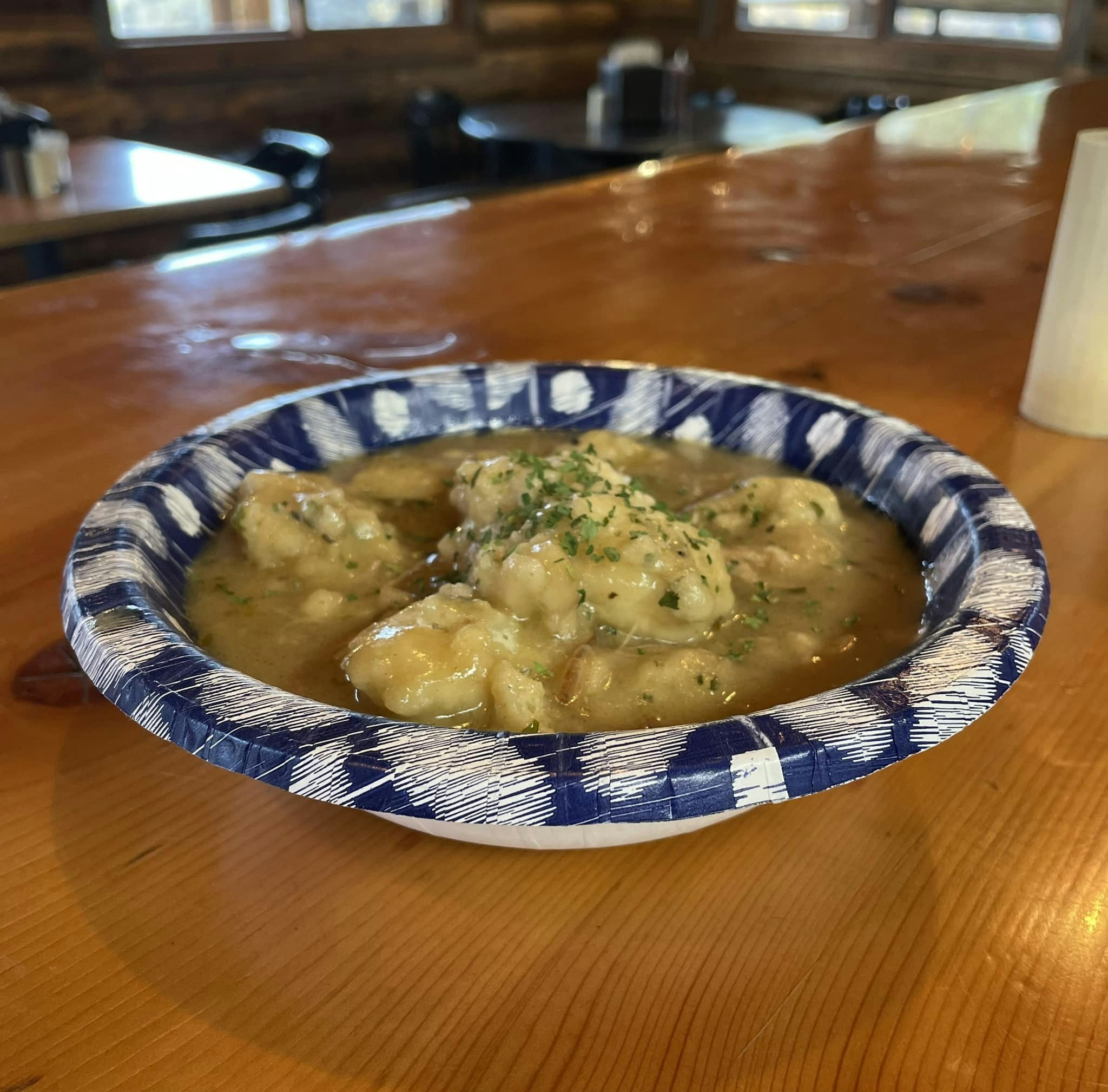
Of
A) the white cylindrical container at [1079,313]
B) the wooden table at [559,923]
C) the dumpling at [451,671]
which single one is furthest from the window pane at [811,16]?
the dumpling at [451,671]

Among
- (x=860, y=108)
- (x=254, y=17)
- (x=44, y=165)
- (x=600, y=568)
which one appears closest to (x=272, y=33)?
(x=254, y=17)

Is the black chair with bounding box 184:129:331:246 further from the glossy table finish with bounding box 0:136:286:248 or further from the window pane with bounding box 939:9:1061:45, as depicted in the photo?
the window pane with bounding box 939:9:1061:45

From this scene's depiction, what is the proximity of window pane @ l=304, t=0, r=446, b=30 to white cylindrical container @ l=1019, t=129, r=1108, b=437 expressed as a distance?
20.5 feet

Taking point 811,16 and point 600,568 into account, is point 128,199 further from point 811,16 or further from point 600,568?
point 811,16

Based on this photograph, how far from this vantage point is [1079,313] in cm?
124

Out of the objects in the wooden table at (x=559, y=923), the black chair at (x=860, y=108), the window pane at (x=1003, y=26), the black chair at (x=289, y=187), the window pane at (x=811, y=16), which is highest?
the window pane at (x=811, y=16)

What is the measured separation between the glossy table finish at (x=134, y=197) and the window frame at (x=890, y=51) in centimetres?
499

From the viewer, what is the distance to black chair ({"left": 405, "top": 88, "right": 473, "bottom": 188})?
6426mm

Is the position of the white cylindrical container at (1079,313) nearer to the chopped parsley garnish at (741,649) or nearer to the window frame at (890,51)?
the chopped parsley garnish at (741,649)

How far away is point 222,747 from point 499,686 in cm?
17

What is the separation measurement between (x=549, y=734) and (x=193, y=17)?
663cm

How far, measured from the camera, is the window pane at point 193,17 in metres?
5.78

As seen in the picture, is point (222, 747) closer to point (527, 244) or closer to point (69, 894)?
point (69, 894)

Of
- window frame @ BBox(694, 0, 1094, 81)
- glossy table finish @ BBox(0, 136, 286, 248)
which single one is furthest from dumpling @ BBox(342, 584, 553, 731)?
window frame @ BBox(694, 0, 1094, 81)
